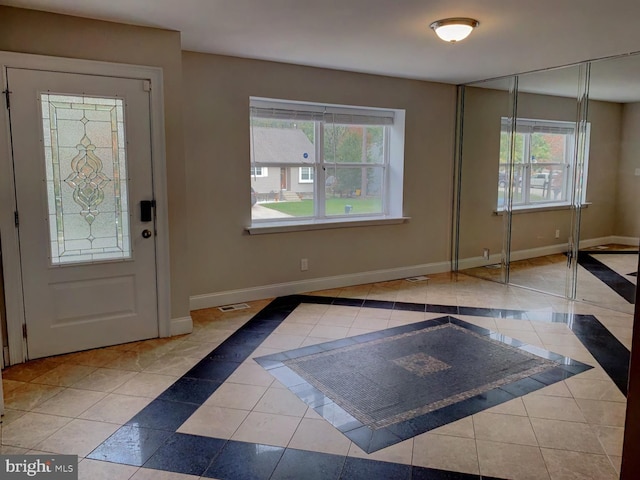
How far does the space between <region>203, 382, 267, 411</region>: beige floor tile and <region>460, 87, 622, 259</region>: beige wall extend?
3639mm

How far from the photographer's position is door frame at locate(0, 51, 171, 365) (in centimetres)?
300

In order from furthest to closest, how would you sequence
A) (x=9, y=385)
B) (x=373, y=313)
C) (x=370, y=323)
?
(x=373, y=313), (x=370, y=323), (x=9, y=385)

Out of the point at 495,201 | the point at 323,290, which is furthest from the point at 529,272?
the point at 323,290

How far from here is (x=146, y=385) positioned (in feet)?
9.39

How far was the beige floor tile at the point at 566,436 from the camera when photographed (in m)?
2.24

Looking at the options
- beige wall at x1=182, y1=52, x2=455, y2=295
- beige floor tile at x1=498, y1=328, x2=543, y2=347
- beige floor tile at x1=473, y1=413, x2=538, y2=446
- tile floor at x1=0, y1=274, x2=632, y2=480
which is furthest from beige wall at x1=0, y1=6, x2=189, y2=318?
beige floor tile at x1=498, y1=328, x2=543, y2=347

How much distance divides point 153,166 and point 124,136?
0.28 meters

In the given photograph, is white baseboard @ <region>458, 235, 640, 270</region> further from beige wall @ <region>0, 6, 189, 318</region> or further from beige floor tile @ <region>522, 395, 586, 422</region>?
beige wall @ <region>0, 6, 189, 318</region>

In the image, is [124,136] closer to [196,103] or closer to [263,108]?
[196,103]

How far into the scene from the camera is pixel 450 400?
268cm

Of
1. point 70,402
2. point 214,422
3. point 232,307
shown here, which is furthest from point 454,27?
point 70,402

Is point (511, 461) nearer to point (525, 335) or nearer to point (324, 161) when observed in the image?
point (525, 335)

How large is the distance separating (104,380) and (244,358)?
0.88 meters

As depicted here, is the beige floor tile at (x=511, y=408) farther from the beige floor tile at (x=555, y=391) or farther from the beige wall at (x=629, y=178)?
the beige wall at (x=629, y=178)
